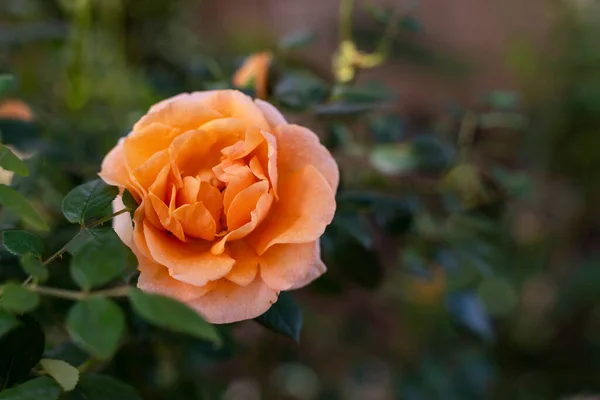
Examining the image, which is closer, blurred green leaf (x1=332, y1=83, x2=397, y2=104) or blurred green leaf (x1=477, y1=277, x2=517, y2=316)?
blurred green leaf (x1=332, y1=83, x2=397, y2=104)

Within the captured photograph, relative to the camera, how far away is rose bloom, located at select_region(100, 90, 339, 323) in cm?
30

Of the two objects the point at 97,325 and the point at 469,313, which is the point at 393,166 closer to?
the point at 469,313

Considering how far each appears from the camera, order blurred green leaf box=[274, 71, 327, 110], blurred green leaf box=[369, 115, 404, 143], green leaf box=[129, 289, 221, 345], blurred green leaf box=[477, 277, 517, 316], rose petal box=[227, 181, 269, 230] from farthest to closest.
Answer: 1. blurred green leaf box=[477, 277, 517, 316]
2. blurred green leaf box=[369, 115, 404, 143]
3. blurred green leaf box=[274, 71, 327, 110]
4. rose petal box=[227, 181, 269, 230]
5. green leaf box=[129, 289, 221, 345]

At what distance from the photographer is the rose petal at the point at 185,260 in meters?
0.29

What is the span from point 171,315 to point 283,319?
139 millimetres

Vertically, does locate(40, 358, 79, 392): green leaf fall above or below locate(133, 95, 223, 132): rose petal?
below

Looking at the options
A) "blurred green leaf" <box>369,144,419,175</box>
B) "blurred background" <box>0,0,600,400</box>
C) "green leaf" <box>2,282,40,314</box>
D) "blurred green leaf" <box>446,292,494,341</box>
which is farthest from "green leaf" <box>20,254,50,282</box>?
"blurred green leaf" <box>446,292,494,341</box>

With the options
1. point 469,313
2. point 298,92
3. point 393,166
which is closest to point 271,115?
point 298,92

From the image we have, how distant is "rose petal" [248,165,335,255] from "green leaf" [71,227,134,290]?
0.08 meters

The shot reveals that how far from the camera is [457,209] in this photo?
62cm

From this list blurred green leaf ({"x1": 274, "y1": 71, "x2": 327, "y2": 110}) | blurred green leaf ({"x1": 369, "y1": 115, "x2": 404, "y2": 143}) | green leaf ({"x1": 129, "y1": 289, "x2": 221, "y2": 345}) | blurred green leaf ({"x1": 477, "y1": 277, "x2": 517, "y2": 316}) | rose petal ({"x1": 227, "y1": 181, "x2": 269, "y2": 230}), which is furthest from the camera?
blurred green leaf ({"x1": 477, "y1": 277, "x2": 517, "y2": 316})

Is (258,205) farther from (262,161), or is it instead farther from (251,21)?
(251,21)

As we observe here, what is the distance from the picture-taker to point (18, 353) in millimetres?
308

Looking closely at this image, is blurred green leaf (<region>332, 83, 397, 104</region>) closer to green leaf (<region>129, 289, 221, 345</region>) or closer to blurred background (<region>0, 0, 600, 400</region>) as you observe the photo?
blurred background (<region>0, 0, 600, 400</region>)
